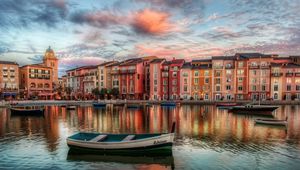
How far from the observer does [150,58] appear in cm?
12344

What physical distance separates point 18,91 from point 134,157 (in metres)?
110

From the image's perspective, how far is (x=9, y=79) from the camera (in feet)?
371

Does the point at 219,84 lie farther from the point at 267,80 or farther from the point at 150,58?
the point at 150,58

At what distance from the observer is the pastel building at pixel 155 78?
360 ft

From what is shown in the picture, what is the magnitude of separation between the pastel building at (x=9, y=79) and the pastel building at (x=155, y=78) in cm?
6158

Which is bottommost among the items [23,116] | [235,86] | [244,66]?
[23,116]

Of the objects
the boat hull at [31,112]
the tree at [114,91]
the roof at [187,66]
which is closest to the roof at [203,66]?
the roof at [187,66]

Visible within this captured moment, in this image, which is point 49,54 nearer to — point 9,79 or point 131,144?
point 9,79

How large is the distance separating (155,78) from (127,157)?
293 ft

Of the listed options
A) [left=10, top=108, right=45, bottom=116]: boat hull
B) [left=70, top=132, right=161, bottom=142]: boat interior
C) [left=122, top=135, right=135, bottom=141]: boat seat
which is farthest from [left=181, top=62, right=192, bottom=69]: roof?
[left=122, top=135, right=135, bottom=141]: boat seat

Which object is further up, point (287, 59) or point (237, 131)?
point (287, 59)

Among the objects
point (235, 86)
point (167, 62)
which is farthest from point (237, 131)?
point (167, 62)

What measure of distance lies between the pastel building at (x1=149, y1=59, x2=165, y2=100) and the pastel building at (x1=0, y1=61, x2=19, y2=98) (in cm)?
6158

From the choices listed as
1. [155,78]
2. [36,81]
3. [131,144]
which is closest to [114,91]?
[155,78]
